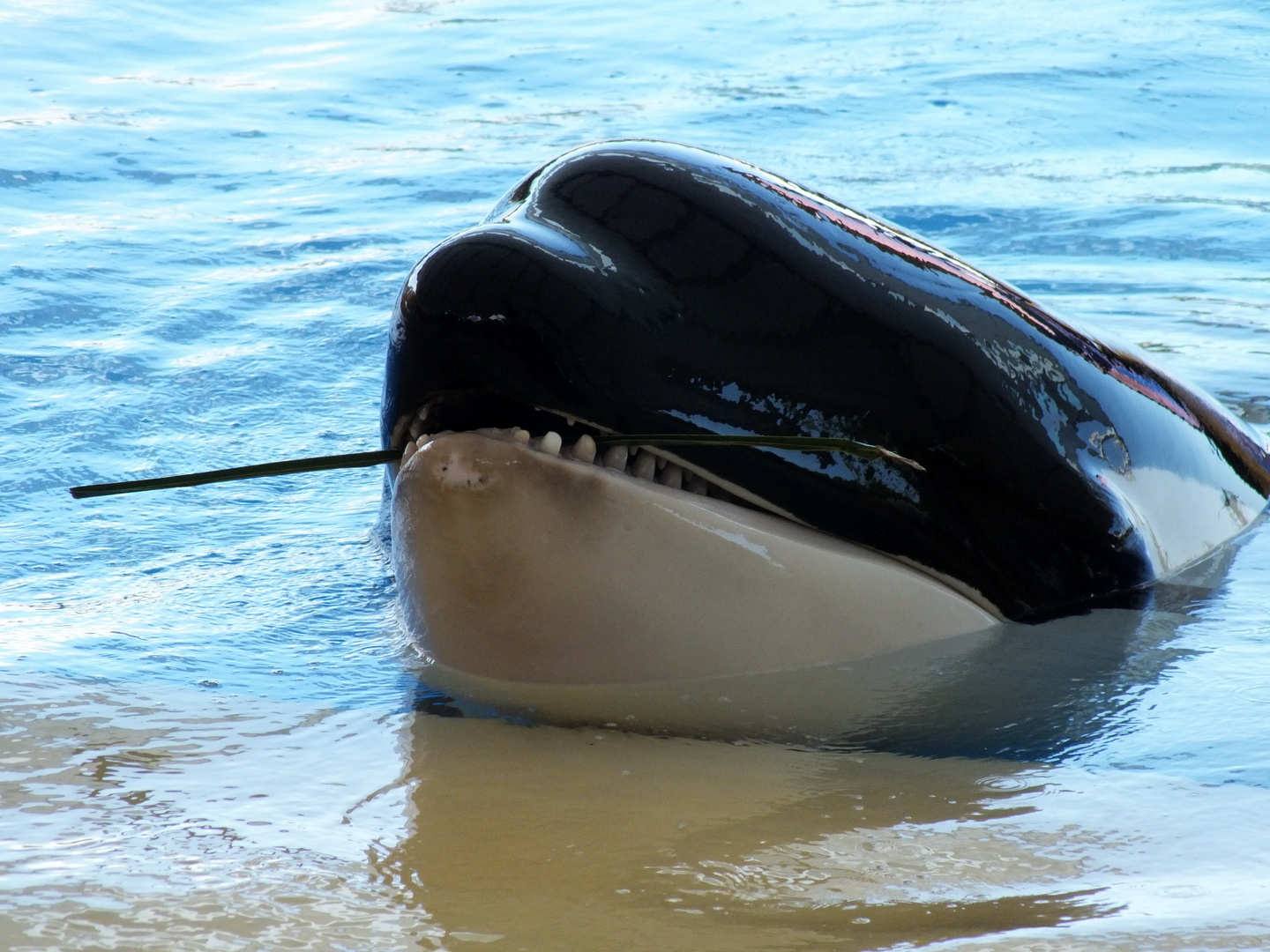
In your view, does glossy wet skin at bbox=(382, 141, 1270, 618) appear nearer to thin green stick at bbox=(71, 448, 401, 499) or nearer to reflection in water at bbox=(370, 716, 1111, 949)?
thin green stick at bbox=(71, 448, 401, 499)

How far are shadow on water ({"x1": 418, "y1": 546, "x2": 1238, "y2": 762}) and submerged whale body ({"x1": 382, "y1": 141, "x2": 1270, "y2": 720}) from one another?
0.16ft

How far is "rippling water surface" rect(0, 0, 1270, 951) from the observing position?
2328 millimetres

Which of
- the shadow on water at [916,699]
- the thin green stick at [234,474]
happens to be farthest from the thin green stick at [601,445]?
the shadow on water at [916,699]

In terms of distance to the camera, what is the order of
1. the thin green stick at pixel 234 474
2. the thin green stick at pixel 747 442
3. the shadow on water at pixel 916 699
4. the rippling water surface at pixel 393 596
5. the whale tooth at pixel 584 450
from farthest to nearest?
the shadow on water at pixel 916 699, the whale tooth at pixel 584 450, the thin green stick at pixel 747 442, the thin green stick at pixel 234 474, the rippling water surface at pixel 393 596

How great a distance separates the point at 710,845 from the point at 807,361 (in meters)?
1.26

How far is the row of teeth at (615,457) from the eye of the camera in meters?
3.08

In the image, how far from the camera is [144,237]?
10492mm

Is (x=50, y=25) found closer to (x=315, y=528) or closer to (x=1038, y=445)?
(x=315, y=528)

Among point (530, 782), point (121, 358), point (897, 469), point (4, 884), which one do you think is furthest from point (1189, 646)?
point (121, 358)

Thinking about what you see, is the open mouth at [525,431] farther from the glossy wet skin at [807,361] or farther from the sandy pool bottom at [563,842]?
the sandy pool bottom at [563,842]

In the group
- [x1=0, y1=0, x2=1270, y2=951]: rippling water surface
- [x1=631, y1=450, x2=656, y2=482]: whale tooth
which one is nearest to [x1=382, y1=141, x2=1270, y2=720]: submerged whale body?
[x1=631, y1=450, x2=656, y2=482]: whale tooth

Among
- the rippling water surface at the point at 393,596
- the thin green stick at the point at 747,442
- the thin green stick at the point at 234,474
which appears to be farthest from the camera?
the thin green stick at the point at 747,442

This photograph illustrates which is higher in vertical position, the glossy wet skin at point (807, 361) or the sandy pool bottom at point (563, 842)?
the glossy wet skin at point (807, 361)

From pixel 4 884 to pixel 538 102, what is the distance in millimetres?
13550
